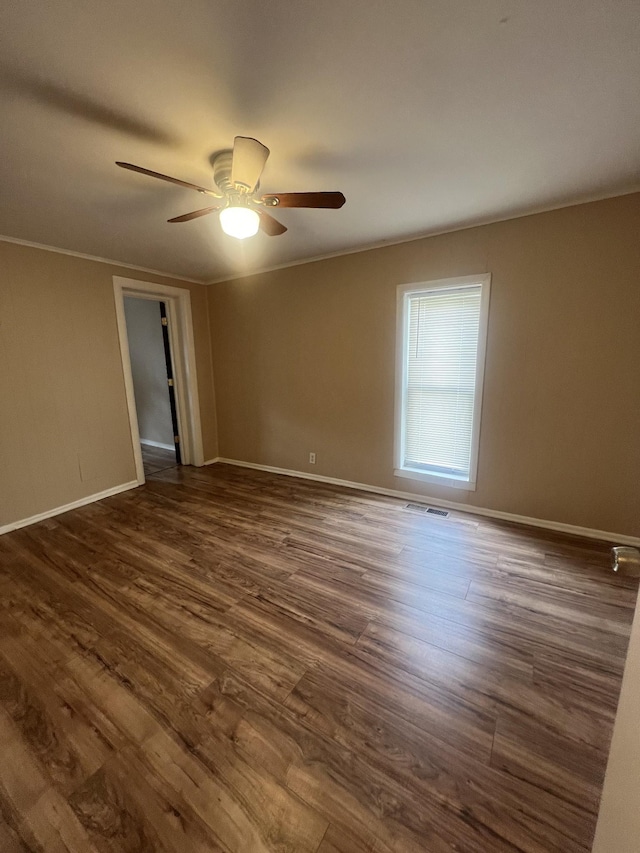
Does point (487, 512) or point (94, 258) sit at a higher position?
point (94, 258)

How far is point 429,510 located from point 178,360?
357 cm

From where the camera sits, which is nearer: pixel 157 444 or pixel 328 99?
pixel 328 99

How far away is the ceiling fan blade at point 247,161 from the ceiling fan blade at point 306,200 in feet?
0.33

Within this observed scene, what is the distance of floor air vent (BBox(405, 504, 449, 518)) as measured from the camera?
299 centimetres

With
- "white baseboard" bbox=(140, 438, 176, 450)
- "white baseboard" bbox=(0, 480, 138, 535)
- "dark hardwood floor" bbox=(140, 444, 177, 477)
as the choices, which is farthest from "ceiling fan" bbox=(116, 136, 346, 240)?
"white baseboard" bbox=(140, 438, 176, 450)

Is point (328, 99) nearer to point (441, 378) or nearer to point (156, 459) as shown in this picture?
point (441, 378)

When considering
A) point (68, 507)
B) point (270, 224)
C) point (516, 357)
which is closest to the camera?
point (270, 224)

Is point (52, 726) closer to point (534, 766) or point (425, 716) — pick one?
point (425, 716)

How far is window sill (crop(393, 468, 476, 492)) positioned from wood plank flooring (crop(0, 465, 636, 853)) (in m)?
0.58

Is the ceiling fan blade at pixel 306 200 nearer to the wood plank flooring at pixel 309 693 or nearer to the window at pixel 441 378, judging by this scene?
the window at pixel 441 378

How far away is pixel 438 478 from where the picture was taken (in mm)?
3119

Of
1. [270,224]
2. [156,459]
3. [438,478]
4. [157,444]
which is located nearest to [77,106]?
[270,224]

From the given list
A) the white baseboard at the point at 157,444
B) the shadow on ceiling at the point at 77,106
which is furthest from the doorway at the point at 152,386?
the shadow on ceiling at the point at 77,106

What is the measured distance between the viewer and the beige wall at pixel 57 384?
2.79 metres
